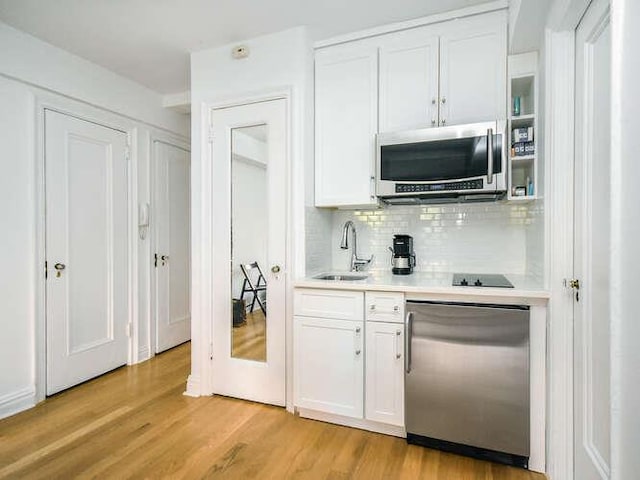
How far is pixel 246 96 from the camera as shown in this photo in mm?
2574

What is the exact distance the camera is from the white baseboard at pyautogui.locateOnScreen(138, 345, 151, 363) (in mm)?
3375

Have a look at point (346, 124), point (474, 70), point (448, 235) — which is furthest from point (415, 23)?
point (448, 235)

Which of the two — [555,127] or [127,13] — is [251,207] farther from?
[555,127]

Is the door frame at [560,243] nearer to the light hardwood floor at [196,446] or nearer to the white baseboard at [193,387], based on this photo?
the light hardwood floor at [196,446]

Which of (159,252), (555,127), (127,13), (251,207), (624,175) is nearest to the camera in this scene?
(624,175)

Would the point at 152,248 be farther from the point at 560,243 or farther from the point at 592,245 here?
A: the point at 592,245

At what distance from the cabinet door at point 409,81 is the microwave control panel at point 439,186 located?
402mm

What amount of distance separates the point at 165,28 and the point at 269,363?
2.36 m

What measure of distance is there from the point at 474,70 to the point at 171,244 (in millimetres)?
3084

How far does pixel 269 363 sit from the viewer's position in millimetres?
2500

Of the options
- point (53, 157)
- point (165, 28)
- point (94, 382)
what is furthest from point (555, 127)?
point (94, 382)

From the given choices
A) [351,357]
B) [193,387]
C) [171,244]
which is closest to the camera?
[351,357]

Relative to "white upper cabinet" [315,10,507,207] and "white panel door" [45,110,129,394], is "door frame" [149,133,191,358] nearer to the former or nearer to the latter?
"white panel door" [45,110,129,394]

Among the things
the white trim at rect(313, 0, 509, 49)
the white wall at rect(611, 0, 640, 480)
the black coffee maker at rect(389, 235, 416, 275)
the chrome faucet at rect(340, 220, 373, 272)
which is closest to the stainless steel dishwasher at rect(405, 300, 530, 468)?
the black coffee maker at rect(389, 235, 416, 275)
